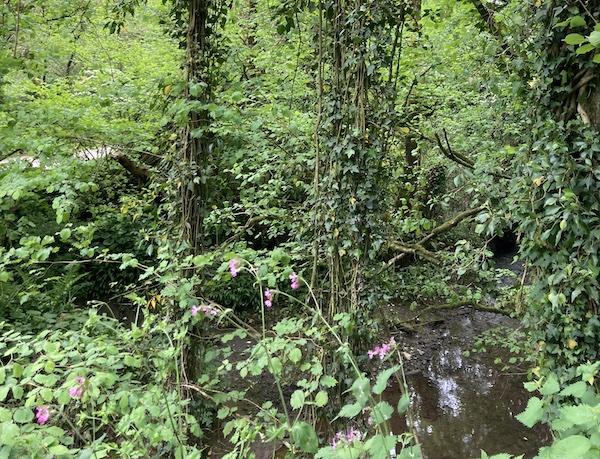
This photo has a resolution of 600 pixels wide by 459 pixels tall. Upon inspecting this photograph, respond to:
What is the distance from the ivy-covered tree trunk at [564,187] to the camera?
80.9 inches

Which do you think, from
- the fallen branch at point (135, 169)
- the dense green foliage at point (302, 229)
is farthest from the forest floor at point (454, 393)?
the fallen branch at point (135, 169)

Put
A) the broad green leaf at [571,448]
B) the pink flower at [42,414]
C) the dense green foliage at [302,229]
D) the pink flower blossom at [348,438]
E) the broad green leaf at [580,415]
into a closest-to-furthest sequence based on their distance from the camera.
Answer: the broad green leaf at [571,448] → the broad green leaf at [580,415] → the pink flower blossom at [348,438] → the pink flower at [42,414] → the dense green foliage at [302,229]

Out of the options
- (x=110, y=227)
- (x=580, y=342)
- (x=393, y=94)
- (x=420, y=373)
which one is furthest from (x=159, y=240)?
(x=110, y=227)

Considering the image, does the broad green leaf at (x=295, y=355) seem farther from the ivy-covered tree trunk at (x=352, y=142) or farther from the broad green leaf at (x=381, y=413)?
the ivy-covered tree trunk at (x=352, y=142)

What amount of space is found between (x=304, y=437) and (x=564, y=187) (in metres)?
1.61

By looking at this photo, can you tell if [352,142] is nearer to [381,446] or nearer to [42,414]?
[381,446]

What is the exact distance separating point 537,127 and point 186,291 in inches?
77.6

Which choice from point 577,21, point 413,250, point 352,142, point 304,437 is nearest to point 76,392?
point 304,437

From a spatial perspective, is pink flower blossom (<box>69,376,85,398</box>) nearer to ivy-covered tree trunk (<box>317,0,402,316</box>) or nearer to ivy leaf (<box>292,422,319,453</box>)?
ivy leaf (<box>292,422,319,453</box>)

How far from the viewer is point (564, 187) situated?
211 centimetres

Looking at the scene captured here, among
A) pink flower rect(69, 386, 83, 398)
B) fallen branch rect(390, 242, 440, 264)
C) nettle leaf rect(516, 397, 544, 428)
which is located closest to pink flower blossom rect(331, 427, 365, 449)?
nettle leaf rect(516, 397, 544, 428)

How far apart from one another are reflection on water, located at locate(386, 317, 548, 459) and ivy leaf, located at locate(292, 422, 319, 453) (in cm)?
325

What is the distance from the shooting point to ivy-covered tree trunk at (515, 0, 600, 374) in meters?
2.05

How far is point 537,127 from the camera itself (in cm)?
226
